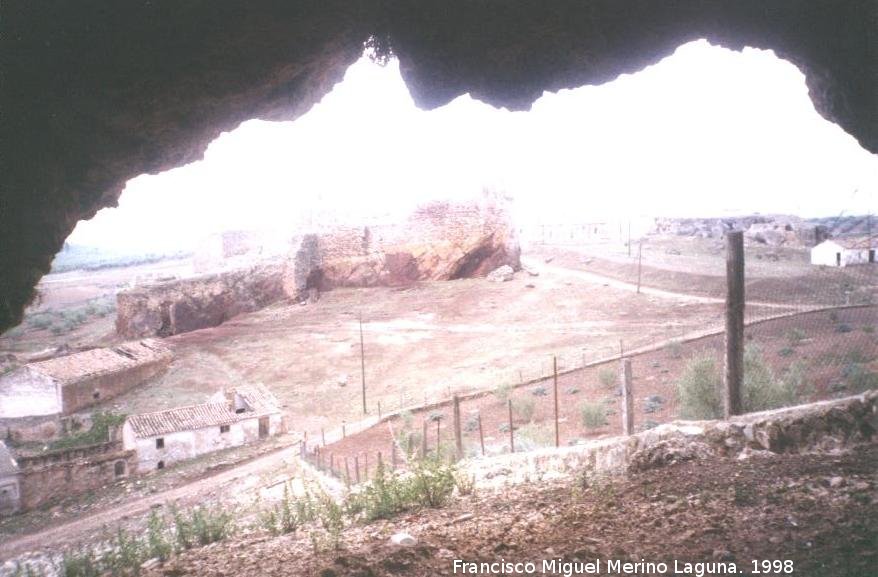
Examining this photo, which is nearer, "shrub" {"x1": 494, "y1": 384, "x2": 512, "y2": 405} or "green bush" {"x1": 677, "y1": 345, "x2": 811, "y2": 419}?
"green bush" {"x1": 677, "y1": 345, "x2": 811, "y2": 419}

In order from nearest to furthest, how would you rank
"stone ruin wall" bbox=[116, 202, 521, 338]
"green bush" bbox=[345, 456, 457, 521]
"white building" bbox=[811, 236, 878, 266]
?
"green bush" bbox=[345, 456, 457, 521]
"white building" bbox=[811, 236, 878, 266]
"stone ruin wall" bbox=[116, 202, 521, 338]

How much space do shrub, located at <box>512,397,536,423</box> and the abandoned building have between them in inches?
790

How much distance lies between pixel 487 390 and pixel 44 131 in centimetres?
1720

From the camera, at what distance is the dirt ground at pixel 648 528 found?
3.20 metres

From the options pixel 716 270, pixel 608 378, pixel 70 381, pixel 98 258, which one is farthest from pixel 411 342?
pixel 98 258

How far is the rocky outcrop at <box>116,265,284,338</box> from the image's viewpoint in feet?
107

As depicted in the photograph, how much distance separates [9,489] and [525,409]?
17045mm

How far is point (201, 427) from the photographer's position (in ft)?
66.0

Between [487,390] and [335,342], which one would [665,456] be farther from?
[335,342]

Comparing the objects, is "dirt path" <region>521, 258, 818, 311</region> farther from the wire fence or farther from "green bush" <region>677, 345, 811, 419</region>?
"green bush" <region>677, 345, 811, 419</region>

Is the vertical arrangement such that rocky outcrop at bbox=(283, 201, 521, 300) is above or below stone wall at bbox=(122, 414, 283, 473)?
above

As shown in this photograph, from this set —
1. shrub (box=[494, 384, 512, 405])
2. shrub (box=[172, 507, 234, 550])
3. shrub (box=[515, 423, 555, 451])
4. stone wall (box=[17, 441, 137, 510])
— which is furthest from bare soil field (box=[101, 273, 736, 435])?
shrub (box=[172, 507, 234, 550])

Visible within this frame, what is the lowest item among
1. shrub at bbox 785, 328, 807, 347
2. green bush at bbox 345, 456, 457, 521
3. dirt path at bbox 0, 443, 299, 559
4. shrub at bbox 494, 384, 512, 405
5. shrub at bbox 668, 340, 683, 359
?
dirt path at bbox 0, 443, 299, 559

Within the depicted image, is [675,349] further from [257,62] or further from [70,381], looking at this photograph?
[70,381]
